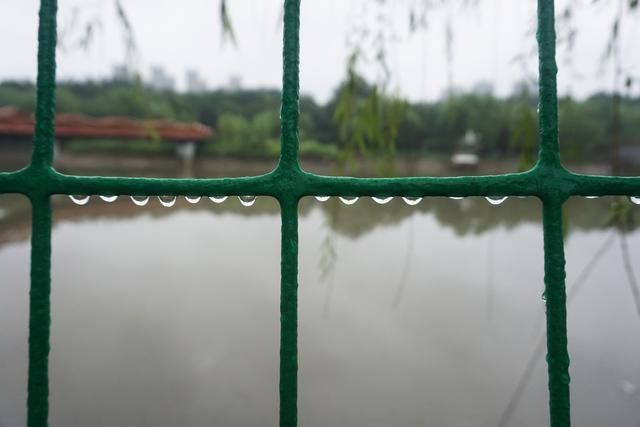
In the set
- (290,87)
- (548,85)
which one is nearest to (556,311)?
(548,85)

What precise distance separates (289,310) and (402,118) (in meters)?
0.53

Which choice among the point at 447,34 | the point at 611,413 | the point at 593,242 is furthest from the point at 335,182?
the point at 593,242

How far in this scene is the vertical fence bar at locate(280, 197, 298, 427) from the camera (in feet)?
1.53

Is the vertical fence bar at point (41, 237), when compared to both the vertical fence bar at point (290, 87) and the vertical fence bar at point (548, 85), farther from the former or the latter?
the vertical fence bar at point (548, 85)

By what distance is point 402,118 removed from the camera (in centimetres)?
85

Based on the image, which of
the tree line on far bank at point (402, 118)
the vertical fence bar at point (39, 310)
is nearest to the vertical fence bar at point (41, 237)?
the vertical fence bar at point (39, 310)

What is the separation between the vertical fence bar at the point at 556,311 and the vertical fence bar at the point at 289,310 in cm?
28

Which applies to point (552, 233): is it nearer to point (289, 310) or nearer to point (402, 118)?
point (289, 310)

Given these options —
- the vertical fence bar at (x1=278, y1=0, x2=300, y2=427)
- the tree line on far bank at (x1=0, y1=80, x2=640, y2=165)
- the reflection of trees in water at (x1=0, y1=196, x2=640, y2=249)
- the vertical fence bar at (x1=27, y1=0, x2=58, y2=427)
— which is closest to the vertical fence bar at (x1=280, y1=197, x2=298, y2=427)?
the vertical fence bar at (x1=278, y1=0, x2=300, y2=427)

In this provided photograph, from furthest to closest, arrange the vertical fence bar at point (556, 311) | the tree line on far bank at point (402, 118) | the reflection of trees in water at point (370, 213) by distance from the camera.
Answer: the reflection of trees in water at point (370, 213) → the tree line on far bank at point (402, 118) → the vertical fence bar at point (556, 311)

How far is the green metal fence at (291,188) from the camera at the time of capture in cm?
45

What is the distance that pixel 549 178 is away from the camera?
0.46 meters

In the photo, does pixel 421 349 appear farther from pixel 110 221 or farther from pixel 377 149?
pixel 110 221

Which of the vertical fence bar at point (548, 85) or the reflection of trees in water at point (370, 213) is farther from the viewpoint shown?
the reflection of trees in water at point (370, 213)
